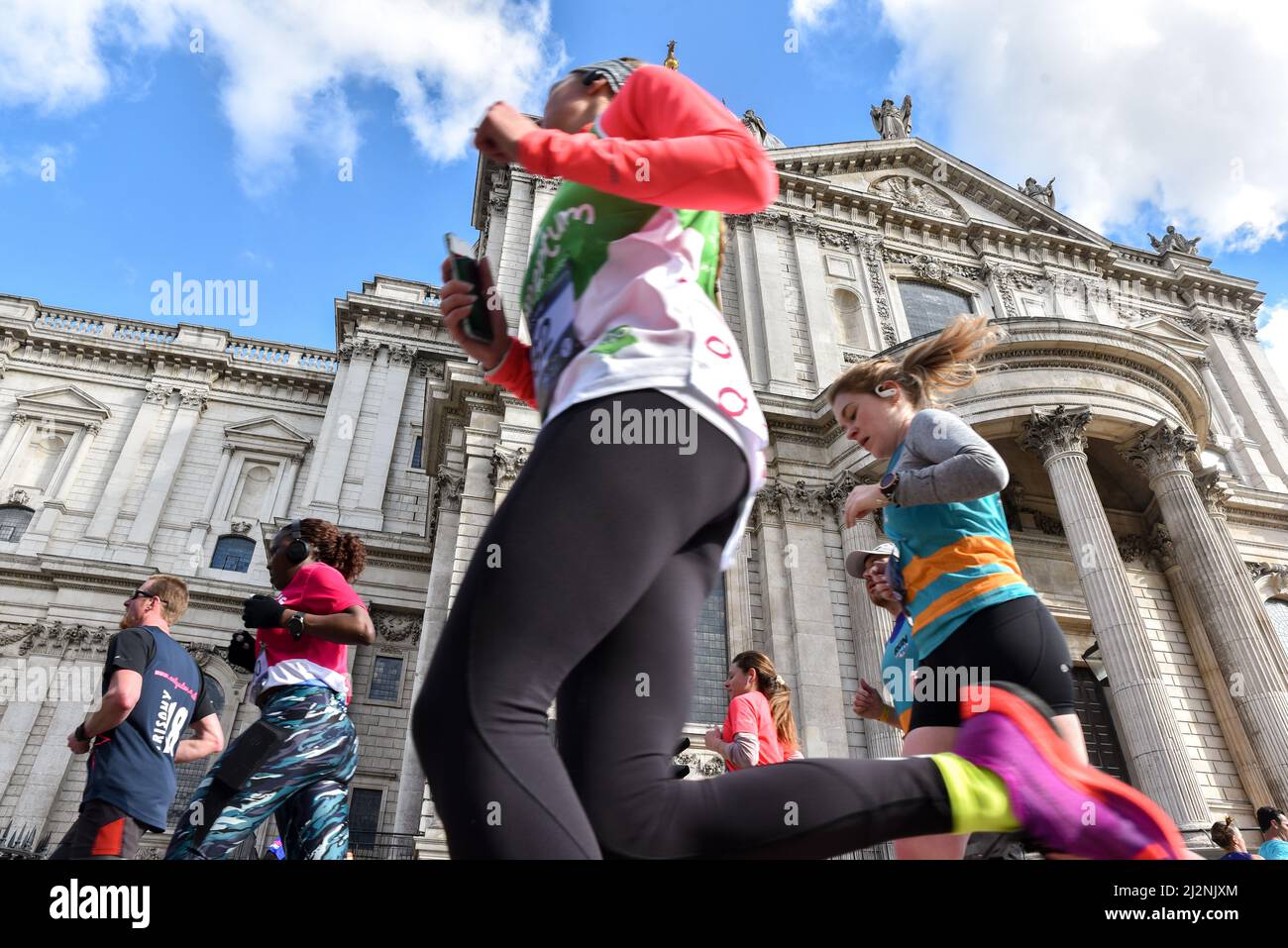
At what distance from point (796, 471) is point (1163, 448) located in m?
7.41

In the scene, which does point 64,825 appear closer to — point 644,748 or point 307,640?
point 307,640

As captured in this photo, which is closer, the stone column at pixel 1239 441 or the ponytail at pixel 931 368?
the ponytail at pixel 931 368

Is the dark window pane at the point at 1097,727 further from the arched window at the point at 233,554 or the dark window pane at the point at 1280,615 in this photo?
the arched window at the point at 233,554

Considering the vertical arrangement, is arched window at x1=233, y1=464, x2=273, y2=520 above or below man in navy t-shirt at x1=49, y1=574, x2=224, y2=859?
above

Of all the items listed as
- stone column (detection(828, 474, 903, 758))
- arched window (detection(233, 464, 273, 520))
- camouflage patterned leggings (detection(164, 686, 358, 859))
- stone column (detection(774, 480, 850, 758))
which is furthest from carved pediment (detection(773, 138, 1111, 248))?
camouflage patterned leggings (detection(164, 686, 358, 859))

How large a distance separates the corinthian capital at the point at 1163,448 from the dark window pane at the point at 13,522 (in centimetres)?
3372

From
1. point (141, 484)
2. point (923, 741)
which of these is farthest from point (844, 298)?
point (141, 484)

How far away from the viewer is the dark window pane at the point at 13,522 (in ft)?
89.8

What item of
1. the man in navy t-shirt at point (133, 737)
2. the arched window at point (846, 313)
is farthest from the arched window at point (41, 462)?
the man in navy t-shirt at point (133, 737)

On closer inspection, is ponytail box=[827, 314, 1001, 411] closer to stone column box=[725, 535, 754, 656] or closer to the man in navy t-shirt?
the man in navy t-shirt

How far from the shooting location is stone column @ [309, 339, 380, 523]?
27.0 meters

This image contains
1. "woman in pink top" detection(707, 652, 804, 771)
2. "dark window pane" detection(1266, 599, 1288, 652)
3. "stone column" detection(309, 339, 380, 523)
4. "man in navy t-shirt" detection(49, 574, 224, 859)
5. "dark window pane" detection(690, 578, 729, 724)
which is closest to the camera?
"man in navy t-shirt" detection(49, 574, 224, 859)

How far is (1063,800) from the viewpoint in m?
1.62

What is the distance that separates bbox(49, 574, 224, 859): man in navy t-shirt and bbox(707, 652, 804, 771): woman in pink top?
129 inches
